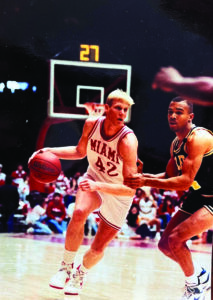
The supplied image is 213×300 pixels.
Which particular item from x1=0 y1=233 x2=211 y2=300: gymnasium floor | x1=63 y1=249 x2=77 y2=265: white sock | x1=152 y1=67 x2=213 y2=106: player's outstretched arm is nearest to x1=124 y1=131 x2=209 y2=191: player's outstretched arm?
x1=63 y1=249 x2=77 y2=265: white sock

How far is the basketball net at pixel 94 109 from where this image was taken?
8.25 metres

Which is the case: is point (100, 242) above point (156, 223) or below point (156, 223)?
above

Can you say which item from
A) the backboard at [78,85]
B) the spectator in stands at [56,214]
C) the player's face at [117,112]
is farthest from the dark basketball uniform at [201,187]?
the spectator in stands at [56,214]

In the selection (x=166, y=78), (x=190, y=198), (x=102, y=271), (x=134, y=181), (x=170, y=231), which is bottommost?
(x=102, y=271)

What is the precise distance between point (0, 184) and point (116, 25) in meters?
2.98

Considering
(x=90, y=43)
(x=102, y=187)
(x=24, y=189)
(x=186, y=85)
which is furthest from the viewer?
(x=186, y=85)

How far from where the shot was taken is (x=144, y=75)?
872 centimetres

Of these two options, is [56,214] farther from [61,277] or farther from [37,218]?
[61,277]

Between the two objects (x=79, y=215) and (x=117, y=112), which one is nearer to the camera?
(x=79, y=215)

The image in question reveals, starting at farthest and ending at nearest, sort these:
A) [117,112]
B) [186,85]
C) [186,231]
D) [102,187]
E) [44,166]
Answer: [186,85]
[44,166]
[117,112]
[186,231]
[102,187]

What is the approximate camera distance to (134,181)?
16.0 feet

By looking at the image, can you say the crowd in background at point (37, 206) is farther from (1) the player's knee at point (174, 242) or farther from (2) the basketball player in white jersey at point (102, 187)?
(1) the player's knee at point (174, 242)

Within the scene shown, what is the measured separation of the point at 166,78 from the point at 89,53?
156 cm

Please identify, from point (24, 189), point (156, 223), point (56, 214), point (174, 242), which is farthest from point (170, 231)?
point (156, 223)
